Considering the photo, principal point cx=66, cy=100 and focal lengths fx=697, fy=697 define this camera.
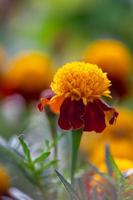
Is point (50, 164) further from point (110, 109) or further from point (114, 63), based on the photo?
point (114, 63)

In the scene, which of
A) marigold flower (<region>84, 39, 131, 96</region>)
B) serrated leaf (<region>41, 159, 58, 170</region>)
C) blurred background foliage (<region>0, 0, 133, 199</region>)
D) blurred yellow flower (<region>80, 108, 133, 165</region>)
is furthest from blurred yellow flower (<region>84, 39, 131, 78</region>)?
serrated leaf (<region>41, 159, 58, 170</region>)

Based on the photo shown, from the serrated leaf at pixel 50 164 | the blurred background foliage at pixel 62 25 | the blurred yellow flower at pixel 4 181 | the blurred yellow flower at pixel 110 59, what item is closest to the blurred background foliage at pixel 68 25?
the blurred background foliage at pixel 62 25

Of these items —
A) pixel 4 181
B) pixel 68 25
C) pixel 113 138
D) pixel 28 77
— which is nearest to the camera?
pixel 4 181

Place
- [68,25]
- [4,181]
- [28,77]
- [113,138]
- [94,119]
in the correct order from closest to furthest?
[94,119] < [4,181] < [113,138] < [28,77] < [68,25]

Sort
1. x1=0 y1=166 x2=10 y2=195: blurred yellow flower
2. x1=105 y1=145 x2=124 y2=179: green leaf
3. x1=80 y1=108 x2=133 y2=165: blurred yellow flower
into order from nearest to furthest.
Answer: x1=105 y1=145 x2=124 y2=179: green leaf, x1=0 y1=166 x2=10 y2=195: blurred yellow flower, x1=80 y1=108 x2=133 y2=165: blurred yellow flower

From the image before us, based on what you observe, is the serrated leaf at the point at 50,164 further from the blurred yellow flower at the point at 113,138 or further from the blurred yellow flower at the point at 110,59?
the blurred yellow flower at the point at 110,59

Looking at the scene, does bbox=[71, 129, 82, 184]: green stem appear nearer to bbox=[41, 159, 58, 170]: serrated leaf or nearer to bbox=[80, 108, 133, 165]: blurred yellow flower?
bbox=[41, 159, 58, 170]: serrated leaf

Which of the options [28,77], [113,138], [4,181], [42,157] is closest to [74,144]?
[42,157]
